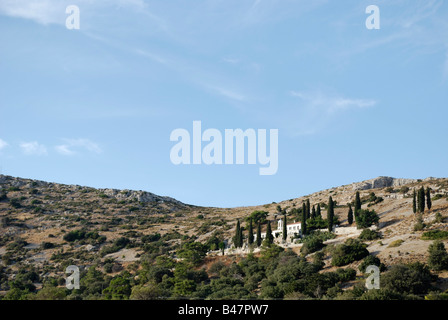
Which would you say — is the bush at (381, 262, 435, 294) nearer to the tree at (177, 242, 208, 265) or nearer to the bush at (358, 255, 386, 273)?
the bush at (358, 255, 386, 273)

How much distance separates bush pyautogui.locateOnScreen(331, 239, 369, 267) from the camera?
193 ft

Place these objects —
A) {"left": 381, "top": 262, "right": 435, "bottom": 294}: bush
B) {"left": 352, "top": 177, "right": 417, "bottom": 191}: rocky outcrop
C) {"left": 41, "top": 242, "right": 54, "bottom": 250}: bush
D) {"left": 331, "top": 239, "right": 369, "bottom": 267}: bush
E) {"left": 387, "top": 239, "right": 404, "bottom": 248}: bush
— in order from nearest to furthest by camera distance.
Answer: {"left": 381, "top": 262, "right": 435, "bottom": 294}: bush, {"left": 331, "top": 239, "right": 369, "bottom": 267}: bush, {"left": 387, "top": 239, "right": 404, "bottom": 248}: bush, {"left": 41, "top": 242, "right": 54, "bottom": 250}: bush, {"left": 352, "top": 177, "right": 417, "bottom": 191}: rocky outcrop

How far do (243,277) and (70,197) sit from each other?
116m

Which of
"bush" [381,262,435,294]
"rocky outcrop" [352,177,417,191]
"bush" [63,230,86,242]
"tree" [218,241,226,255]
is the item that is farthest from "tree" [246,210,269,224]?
"bush" [381,262,435,294]

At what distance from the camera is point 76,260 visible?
9875cm

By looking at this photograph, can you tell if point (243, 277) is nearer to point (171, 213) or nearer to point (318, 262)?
point (318, 262)

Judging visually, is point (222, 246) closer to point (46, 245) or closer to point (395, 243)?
point (395, 243)

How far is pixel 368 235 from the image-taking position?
235ft

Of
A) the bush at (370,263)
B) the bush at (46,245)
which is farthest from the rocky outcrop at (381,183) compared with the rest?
the bush at (46,245)

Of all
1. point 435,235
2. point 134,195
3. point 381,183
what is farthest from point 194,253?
point 134,195

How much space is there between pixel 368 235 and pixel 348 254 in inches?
559

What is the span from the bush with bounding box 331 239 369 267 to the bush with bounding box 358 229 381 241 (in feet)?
32.5

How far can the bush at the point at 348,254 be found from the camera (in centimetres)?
5878
